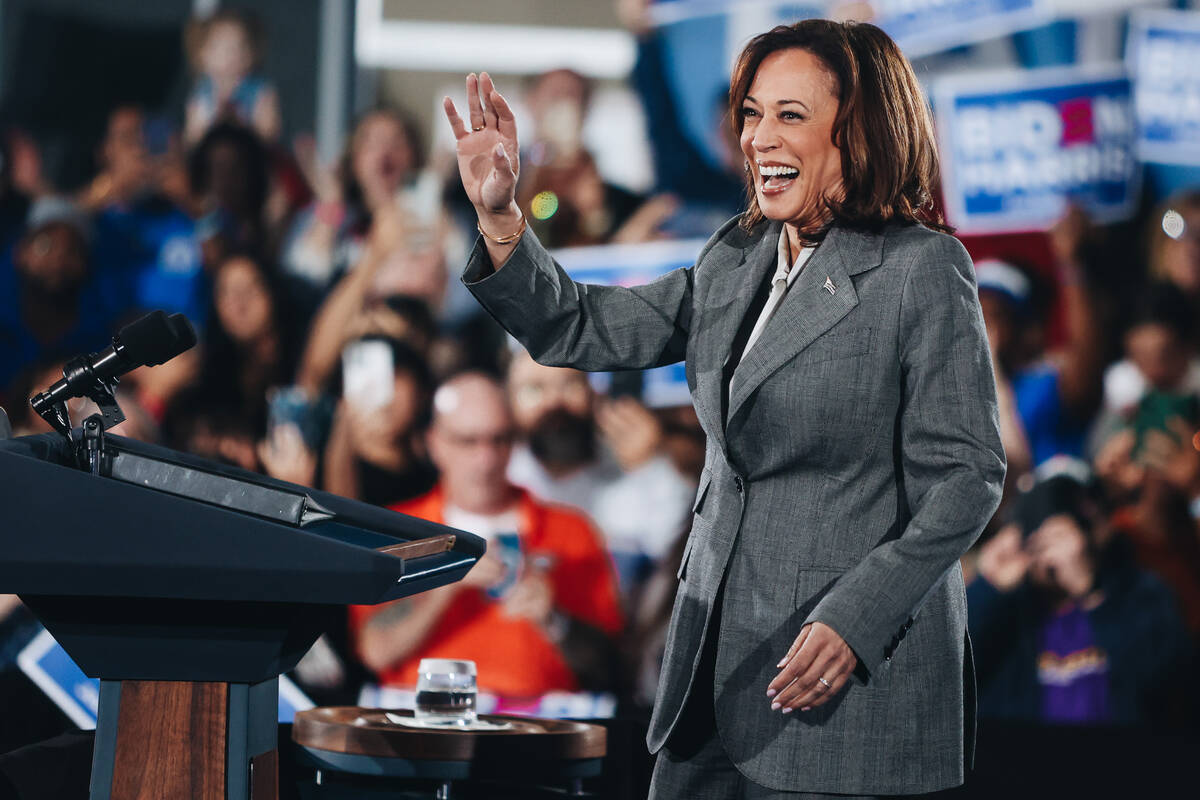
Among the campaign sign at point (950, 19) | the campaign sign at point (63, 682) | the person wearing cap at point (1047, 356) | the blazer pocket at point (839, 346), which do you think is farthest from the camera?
the campaign sign at point (950, 19)

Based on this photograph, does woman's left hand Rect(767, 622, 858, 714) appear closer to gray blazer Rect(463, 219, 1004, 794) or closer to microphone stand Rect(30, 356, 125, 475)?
gray blazer Rect(463, 219, 1004, 794)

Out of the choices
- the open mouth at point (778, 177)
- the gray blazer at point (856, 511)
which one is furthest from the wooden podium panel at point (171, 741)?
the open mouth at point (778, 177)

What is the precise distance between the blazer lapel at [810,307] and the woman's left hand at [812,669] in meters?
0.22

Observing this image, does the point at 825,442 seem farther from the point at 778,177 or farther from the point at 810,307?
the point at 778,177

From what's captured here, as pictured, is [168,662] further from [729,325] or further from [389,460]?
[389,460]

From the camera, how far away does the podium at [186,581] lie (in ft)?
2.98

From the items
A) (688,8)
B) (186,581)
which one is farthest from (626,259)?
(186,581)

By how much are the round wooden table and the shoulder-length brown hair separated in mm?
724

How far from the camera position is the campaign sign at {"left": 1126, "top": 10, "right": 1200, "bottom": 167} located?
393 cm

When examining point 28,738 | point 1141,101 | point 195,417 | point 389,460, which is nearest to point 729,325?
point 28,738

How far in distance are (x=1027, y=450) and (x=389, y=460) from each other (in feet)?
6.41

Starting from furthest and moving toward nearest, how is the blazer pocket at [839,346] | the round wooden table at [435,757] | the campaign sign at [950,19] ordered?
the campaign sign at [950,19] < the round wooden table at [435,757] < the blazer pocket at [839,346]

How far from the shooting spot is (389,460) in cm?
383

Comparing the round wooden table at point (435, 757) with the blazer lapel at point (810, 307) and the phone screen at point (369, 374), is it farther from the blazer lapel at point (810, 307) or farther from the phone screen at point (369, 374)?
the phone screen at point (369, 374)
